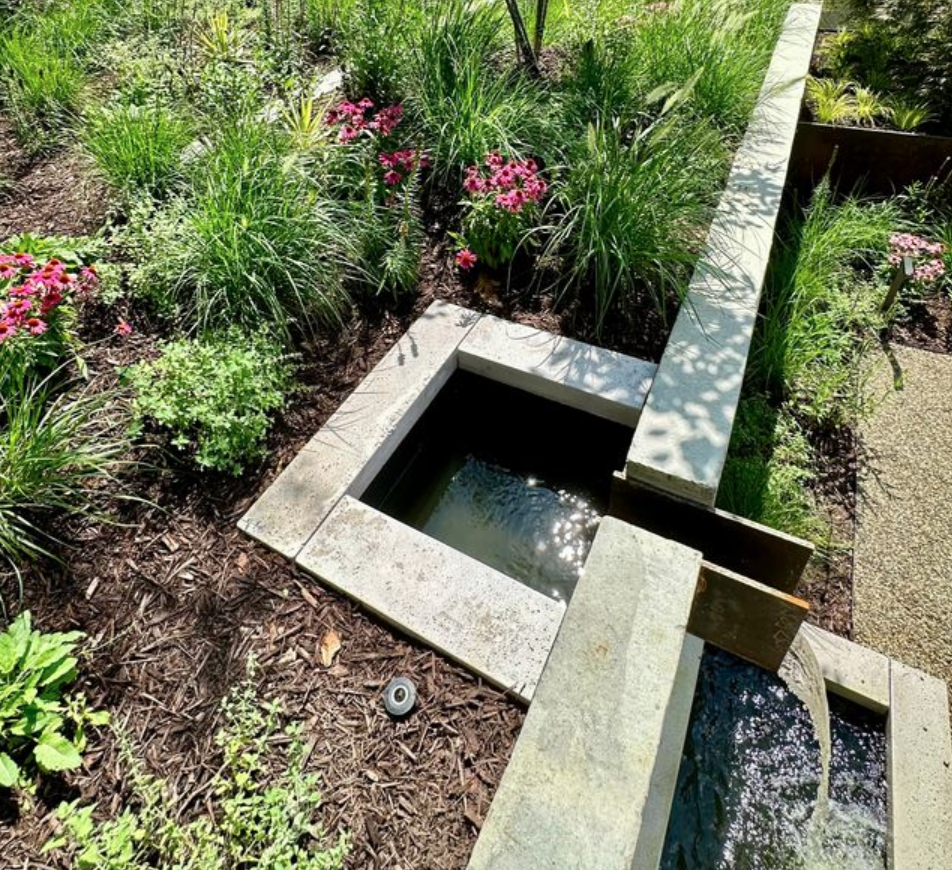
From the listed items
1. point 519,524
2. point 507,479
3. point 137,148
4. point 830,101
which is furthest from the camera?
point 830,101

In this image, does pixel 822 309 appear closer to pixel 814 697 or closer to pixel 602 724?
pixel 814 697

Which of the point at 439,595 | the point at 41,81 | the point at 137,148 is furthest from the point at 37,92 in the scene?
the point at 439,595

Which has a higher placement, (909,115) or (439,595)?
(909,115)

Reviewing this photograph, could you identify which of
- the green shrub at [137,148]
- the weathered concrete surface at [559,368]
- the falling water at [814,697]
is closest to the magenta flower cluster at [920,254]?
the weathered concrete surface at [559,368]

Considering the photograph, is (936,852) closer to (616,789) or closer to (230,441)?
(616,789)

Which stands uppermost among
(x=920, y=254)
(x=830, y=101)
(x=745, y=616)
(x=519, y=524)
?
(x=830, y=101)

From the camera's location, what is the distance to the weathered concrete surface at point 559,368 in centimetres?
256

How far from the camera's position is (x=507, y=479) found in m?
2.78

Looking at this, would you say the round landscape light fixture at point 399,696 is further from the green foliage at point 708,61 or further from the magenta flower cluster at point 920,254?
the green foliage at point 708,61

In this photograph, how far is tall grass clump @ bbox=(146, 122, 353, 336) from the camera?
2.60 m

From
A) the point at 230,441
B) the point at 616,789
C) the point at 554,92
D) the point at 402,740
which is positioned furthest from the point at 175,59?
the point at 616,789

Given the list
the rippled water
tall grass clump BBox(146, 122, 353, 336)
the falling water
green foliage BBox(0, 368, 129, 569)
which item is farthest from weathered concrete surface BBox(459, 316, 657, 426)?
green foliage BBox(0, 368, 129, 569)

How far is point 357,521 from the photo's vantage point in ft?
7.16

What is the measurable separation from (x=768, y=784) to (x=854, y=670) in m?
0.54
